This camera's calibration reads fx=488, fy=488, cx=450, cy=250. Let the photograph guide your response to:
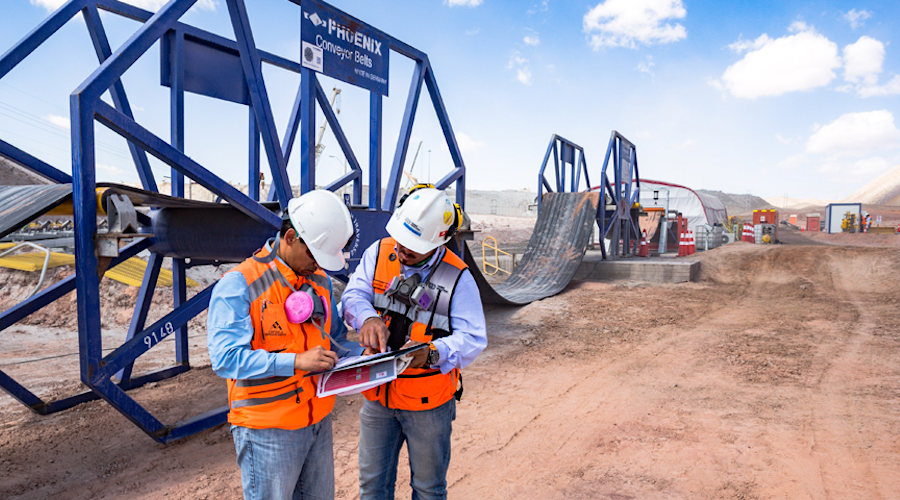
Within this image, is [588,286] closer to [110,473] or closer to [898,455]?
[898,455]

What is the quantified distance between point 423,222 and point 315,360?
78 centimetres

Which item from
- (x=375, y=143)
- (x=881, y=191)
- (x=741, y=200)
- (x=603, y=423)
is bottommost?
(x=603, y=423)

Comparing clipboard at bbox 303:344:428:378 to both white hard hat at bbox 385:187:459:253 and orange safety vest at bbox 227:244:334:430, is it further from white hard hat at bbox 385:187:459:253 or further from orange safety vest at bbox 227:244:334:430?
white hard hat at bbox 385:187:459:253

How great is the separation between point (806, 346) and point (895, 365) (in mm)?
1082

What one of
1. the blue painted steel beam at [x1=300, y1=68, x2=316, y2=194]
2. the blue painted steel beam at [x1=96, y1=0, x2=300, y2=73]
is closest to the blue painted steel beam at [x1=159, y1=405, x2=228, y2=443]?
the blue painted steel beam at [x1=300, y1=68, x2=316, y2=194]

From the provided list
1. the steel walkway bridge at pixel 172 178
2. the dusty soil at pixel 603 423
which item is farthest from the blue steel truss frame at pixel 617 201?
the steel walkway bridge at pixel 172 178

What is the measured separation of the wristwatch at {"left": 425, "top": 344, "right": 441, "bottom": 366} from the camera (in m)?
2.10

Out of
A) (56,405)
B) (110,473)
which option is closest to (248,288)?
(110,473)

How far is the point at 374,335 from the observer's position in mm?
2117

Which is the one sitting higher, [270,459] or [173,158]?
[173,158]

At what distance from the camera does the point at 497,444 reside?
4066 mm

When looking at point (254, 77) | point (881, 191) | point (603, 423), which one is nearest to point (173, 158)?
point (254, 77)

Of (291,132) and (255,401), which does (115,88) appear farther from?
(255,401)

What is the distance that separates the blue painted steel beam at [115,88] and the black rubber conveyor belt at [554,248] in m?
7.27
